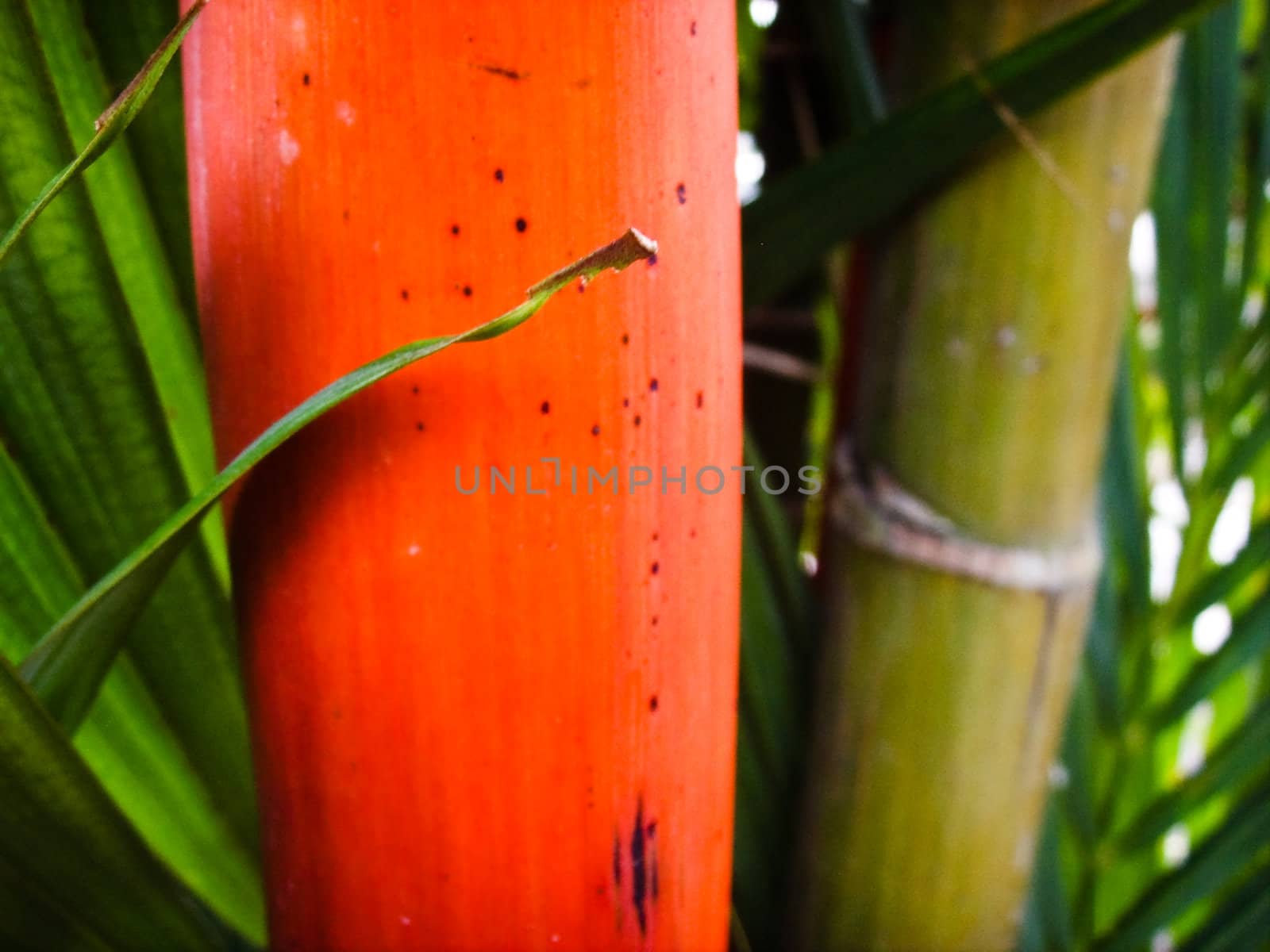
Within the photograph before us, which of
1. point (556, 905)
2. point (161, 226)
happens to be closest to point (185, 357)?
point (161, 226)

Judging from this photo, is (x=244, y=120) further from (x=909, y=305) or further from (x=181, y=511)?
(x=909, y=305)

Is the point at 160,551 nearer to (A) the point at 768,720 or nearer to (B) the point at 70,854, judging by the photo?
(B) the point at 70,854

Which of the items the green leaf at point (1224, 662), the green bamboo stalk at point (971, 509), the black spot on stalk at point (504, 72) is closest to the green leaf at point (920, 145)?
the green bamboo stalk at point (971, 509)

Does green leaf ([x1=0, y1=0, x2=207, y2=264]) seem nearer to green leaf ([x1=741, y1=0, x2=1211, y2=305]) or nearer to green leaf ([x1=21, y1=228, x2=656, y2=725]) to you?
green leaf ([x1=21, y1=228, x2=656, y2=725])

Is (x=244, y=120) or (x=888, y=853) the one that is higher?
(x=244, y=120)

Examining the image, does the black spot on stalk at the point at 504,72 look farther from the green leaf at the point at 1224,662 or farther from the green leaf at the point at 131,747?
the green leaf at the point at 1224,662
